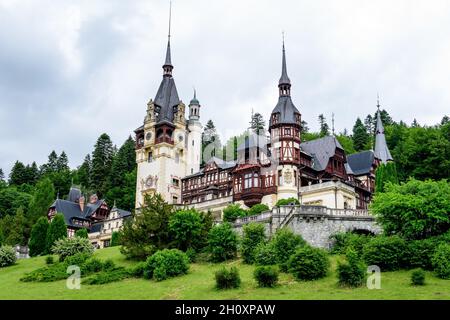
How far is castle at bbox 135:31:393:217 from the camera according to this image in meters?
65.8

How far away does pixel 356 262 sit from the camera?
38469 millimetres

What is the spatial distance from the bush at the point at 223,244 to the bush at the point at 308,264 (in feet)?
23.6

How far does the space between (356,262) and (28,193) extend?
3370 inches

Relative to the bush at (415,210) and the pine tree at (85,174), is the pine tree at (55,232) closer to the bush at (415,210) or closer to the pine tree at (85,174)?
the bush at (415,210)

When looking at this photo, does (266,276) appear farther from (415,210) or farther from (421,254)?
(415,210)

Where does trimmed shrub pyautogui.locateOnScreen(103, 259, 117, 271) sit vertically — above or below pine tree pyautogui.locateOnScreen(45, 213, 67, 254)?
below

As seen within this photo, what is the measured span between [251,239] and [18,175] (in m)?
88.4

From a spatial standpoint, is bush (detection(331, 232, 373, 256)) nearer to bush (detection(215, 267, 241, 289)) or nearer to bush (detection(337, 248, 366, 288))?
bush (detection(337, 248, 366, 288))

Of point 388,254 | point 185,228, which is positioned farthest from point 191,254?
point 388,254

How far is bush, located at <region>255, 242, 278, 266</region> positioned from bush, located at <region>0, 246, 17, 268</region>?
25666 mm

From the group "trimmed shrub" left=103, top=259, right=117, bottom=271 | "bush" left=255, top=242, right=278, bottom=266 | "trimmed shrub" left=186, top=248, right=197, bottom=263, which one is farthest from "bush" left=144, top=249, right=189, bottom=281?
"bush" left=255, top=242, right=278, bottom=266

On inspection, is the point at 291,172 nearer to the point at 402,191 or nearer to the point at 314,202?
the point at 314,202

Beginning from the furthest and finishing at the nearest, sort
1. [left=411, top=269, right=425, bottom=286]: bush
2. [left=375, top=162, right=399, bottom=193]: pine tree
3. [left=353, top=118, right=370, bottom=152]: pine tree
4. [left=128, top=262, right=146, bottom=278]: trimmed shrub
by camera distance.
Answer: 1. [left=353, top=118, right=370, bottom=152]: pine tree
2. [left=375, top=162, right=399, bottom=193]: pine tree
3. [left=128, top=262, right=146, bottom=278]: trimmed shrub
4. [left=411, top=269, right=425, bottom=286]: bush
